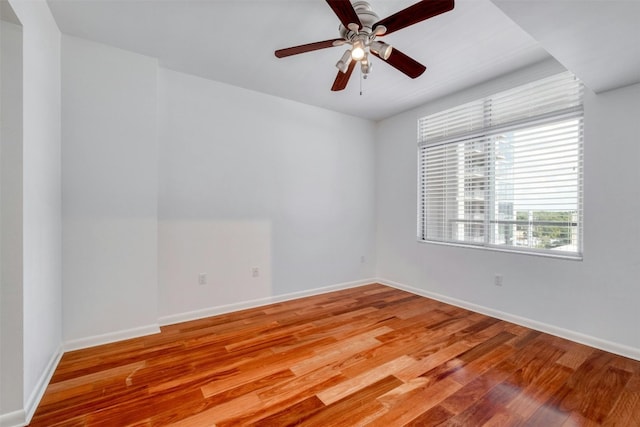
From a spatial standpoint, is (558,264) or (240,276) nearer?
(558,264)

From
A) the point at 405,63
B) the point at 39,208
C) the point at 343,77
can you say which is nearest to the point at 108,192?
the point at 39,208

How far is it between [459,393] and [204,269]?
2.61m

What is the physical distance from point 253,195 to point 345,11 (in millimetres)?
2246

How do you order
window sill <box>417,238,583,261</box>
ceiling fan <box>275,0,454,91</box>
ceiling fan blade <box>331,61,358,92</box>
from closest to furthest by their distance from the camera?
ceiling fan <box>275,0,454,91</box> → ceiling fan blade <box>331,61,358,92</box> → window sill <box>417,238,583,261</box>

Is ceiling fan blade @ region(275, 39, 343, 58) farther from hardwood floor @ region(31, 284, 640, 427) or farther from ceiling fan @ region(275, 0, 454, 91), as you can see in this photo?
hardwood floor @ region(31, 284, 640, 427)

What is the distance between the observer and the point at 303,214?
150 inches

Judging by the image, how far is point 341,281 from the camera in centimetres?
414

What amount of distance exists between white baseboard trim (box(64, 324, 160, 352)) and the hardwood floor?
0.24ft

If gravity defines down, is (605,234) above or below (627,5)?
below

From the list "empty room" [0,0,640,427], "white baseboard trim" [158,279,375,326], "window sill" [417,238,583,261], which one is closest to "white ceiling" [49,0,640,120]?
"empty room" [0,0,640,427]

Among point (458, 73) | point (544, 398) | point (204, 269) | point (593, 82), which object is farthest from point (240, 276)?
point (593, 82)

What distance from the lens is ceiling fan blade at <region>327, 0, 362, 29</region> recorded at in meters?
1.56

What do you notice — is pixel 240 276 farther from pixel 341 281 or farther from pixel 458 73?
pixel 458 73
